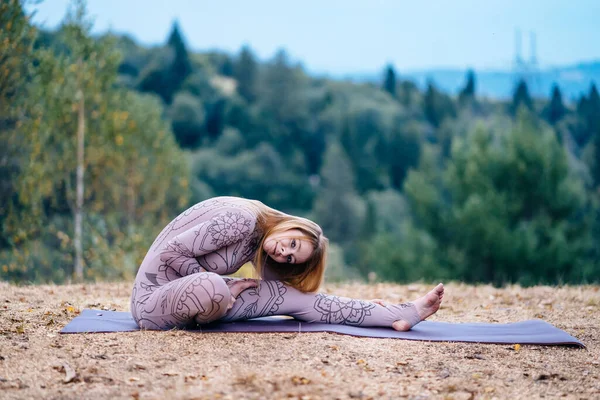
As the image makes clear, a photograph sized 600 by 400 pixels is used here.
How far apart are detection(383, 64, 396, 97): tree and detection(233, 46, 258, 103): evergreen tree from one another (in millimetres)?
13714

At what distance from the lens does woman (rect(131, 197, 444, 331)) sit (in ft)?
12.6

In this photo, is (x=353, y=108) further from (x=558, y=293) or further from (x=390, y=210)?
(x=558, y=293)

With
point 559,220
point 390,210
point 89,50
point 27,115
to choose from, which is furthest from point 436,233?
point 390,210

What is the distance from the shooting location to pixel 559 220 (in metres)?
18.2

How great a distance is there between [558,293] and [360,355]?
10.6 ft

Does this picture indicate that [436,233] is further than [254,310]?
Yes

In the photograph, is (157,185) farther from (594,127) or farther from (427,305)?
(594,127)

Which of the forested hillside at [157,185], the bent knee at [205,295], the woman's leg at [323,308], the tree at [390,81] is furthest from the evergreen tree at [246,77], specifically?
the bent knee at [205,295]

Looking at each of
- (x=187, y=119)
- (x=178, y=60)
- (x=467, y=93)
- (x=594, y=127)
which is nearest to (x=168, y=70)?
(x=178, y=60)

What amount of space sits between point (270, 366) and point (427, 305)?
1380 millimetres

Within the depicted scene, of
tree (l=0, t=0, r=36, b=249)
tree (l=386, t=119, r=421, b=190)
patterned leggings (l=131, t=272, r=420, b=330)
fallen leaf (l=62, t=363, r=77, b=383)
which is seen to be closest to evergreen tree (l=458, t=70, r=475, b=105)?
tree (l=386, t=119, r=421, b=190)

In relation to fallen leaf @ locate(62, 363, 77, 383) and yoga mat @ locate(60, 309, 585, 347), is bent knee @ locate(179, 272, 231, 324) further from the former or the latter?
fallen leaf @ locate(62, 363, 77, 383)

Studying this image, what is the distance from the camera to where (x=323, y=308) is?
4277 millimetres

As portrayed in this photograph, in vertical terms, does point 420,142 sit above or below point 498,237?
above
